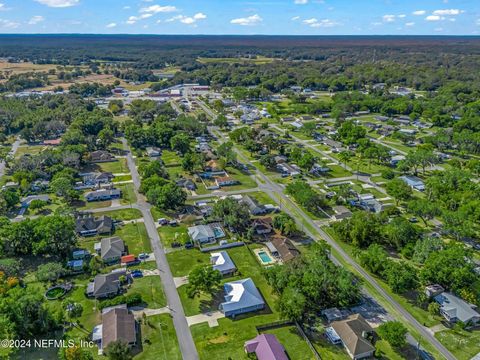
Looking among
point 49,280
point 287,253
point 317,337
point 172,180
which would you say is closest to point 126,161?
point 172,180

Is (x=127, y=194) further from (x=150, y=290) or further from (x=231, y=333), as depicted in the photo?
(x=231, y=333)

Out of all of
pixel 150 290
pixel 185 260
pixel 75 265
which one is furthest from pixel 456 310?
pixel 75 265

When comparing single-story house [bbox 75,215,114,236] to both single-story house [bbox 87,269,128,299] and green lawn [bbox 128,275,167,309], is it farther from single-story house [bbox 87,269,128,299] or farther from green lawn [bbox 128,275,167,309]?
green lawn [bbox 128,275,167,309]

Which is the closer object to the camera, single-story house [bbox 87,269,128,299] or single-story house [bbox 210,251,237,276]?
single-story house [bbox 87,269,128,299]

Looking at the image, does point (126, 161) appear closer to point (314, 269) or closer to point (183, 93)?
point (314, 269)

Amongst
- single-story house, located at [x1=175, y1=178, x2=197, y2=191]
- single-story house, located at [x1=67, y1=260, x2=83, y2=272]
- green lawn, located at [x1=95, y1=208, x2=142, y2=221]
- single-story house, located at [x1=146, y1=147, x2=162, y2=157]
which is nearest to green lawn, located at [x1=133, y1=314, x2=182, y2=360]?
single-story house, located at [x1=67, y1=260, x2=83, y2=272]
